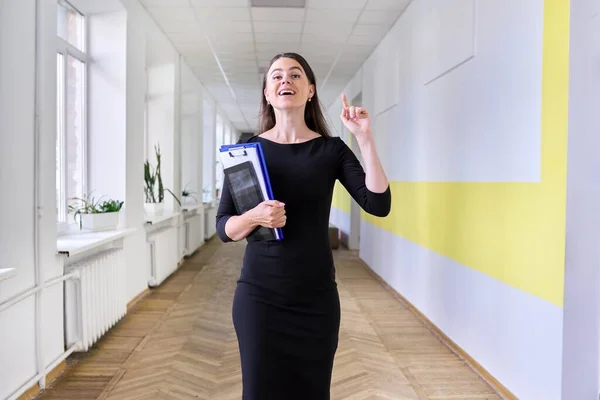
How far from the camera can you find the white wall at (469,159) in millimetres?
2496

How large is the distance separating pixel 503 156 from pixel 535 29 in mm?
745

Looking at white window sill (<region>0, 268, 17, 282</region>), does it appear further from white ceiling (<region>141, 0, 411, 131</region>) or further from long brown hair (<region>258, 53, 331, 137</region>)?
white ceiling (<region>141, 0, 411, 131</region>)

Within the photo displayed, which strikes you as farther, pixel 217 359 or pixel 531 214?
pixel 217 359

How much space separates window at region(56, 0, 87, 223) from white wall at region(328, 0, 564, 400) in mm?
3254

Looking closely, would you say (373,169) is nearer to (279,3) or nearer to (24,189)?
(24,189)

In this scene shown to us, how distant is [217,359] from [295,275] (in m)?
2.23

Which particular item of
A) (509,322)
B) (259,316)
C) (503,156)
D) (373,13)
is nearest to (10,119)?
(259,316)

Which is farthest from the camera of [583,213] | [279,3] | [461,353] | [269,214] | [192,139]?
[192,139]

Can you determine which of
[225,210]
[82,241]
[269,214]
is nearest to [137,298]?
[82,241]

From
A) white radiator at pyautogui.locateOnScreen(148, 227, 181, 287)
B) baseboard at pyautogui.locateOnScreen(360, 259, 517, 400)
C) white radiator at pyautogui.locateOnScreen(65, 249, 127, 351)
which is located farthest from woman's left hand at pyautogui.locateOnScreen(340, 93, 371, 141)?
white radiator at pyautogui.locateOnScreen(148, 227, 181, 287)

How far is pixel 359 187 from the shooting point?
142 cm

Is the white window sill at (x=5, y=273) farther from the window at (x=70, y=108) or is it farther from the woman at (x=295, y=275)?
the window at (x=70, y=108)

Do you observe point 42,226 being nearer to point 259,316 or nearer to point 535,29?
point 259,316

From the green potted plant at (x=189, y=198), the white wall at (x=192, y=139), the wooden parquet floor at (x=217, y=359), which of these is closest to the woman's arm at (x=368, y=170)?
the wooden parquet floor at (x=217, y=359)
